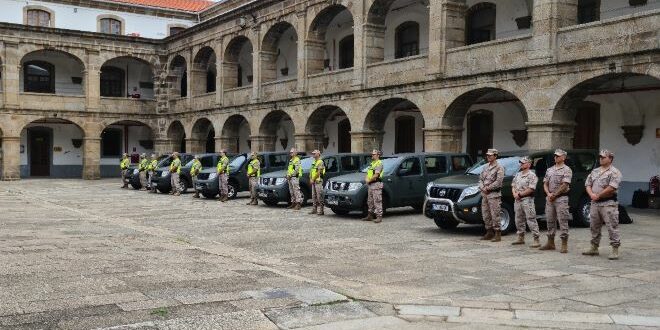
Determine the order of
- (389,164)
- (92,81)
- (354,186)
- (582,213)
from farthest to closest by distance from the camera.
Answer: (92,81), (389,164), (354,186), (582,213)

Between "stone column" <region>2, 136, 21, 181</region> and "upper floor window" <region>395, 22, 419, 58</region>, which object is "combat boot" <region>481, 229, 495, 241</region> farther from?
"stone column" <region>2, 136, 21, 181</region>

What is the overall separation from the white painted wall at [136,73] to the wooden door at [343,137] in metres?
15.4

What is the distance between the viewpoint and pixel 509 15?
2311 cm

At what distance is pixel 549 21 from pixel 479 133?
25.6ft

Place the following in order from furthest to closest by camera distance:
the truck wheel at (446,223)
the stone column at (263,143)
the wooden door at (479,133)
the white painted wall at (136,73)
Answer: the white painted wall at (136,73) → the stone column at (263,143) → the wooden door at (479,133) → the truck wheel at (446,223)

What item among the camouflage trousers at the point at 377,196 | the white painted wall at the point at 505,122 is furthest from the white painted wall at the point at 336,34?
the camouflage trousers at the point at 377,196

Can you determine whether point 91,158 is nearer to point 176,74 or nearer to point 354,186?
point 176,74

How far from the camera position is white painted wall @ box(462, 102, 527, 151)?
23688 mm

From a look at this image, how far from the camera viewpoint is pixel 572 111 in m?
18.3

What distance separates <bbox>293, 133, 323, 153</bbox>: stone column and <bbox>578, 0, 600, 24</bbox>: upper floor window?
11.7 meters

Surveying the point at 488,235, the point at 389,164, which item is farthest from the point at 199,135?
the point at 488,235

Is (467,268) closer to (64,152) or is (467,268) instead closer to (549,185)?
(549,185)

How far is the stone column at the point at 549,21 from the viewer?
17984 mm

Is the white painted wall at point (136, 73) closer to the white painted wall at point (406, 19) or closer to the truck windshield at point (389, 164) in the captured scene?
the white painted wall at point (406, 19)
